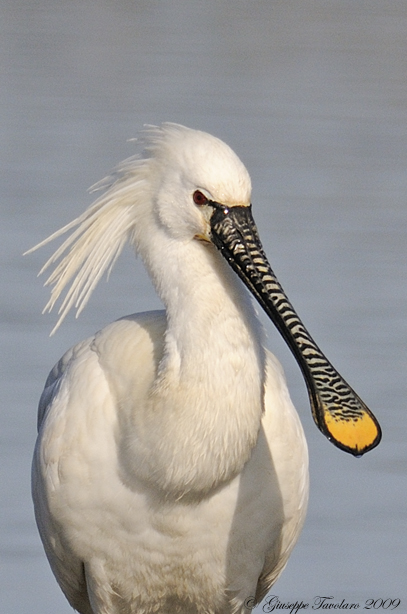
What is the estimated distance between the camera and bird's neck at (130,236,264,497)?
4.87m

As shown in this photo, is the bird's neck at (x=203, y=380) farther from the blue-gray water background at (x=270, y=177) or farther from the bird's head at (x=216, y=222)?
the blue-gray water background at (x=270, y=177)

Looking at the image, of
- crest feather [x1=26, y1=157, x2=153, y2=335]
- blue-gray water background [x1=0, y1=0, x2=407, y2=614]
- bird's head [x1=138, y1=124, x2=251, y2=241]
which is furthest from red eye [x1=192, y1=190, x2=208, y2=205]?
blue-gray water background [x1=0, y1=0, x2=407, y2=614]

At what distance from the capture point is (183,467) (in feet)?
16.3

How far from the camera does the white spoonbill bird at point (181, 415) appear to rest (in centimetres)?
487

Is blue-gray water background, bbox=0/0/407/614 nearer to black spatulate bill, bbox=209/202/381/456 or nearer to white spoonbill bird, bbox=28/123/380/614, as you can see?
white spoonbill bird, bbox=28/123/380/614

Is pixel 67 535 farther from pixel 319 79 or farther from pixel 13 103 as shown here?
pixel 319 79

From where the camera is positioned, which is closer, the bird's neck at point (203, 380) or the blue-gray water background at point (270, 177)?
the bird's neck at point (203, 380)

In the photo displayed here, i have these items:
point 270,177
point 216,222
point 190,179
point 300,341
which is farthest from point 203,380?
point 270,177

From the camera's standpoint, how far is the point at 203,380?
4.89 m

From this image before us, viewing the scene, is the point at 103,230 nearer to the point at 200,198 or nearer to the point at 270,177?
the point at 200,198

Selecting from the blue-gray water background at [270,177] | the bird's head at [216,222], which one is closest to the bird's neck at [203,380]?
the bird's head at [216,222]

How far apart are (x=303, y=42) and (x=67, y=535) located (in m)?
15.5

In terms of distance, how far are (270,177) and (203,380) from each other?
7866 mm

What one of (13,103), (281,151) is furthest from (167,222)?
(13,103)
